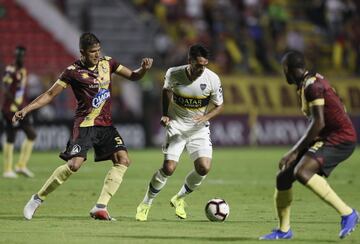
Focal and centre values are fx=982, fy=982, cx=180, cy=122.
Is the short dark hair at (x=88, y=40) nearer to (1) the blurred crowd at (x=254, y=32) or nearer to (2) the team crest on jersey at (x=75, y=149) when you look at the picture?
(2) the team crest on jersey at (x=75, y=149)

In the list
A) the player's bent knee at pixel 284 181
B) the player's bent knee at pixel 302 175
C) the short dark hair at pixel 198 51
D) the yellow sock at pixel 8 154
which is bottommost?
the yellow sock at pixel 8 154

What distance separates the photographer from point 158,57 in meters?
33.0

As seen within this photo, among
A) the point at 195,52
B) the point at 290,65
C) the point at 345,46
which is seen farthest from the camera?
the point at 345,46

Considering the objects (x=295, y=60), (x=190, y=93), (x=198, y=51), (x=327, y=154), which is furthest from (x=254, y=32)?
(x=295, y=60)

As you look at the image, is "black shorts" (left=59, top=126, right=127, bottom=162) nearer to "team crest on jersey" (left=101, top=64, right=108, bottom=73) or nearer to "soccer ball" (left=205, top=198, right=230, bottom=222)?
"team crest on jersey" (left=101, top=64, right=108, bottom=73)

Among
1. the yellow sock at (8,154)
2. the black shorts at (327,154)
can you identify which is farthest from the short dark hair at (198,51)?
the yellow sock at (8,154)

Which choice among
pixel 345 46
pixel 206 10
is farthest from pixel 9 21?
pixel 345 46

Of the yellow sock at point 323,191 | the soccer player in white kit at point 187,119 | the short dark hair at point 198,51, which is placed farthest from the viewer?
the soccer player in white kit at point 187,119

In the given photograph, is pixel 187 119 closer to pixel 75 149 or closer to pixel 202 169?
pixel 202 169

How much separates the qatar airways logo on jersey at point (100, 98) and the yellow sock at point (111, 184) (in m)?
0.85

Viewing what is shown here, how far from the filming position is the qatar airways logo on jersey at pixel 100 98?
12789 mm

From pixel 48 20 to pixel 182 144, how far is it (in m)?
22.4

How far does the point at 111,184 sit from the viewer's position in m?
12.7

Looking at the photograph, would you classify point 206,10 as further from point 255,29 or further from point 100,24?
point 100,24
